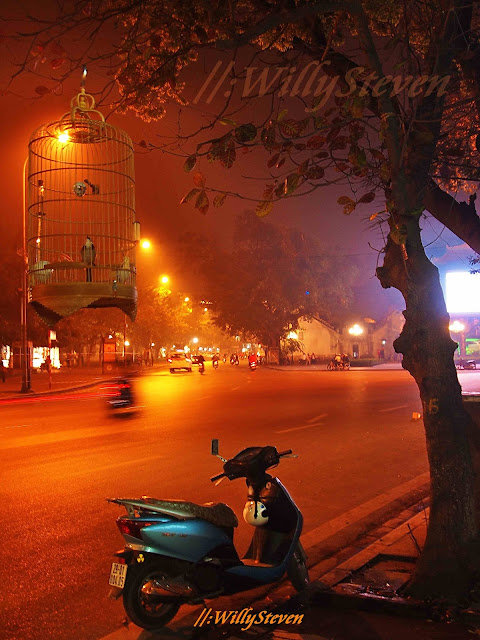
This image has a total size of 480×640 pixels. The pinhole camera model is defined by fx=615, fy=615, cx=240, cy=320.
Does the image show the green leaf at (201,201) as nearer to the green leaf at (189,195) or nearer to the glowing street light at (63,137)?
the green leaf at (189,195)

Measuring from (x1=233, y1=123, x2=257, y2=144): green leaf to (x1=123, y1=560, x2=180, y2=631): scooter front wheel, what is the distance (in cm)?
339

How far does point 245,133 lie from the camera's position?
5.20 meters

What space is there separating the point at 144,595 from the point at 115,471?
5.69m

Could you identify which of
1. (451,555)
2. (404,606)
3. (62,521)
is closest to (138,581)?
(404,606)

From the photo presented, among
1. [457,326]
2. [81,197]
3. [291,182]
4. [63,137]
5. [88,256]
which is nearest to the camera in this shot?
[291,182]

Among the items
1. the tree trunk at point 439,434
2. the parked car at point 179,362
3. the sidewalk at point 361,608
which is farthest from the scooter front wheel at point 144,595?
the parked car at point 179,362

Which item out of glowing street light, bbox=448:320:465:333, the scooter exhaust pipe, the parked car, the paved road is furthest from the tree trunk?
glowing street light, bbox=448:320:465:333

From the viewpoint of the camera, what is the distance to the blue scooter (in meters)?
4.14

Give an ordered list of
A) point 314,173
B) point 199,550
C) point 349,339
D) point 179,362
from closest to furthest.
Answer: point 199,550
point 314,173
point 179,362
point 349,339

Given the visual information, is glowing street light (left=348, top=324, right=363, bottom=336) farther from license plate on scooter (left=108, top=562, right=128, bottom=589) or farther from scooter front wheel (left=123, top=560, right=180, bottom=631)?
license plate on scooter (left=108, top=562, right=128, bottom=589)

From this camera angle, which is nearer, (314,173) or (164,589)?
(164,589)

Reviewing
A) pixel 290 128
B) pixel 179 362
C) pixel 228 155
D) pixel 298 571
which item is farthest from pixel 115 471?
pixel 179 362

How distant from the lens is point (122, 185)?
30.5 feet

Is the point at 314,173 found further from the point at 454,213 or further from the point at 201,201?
the point at 454,213
